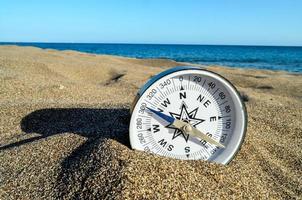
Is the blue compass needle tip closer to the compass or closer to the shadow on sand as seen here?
the compass

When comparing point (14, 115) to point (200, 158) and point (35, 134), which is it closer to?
point (35, 134)

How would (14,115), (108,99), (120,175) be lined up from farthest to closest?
1. (108,99)
2. (14,115)
3. (120,175)

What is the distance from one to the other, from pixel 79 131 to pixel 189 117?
101 centimetres

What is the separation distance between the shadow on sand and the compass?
213 millimetres

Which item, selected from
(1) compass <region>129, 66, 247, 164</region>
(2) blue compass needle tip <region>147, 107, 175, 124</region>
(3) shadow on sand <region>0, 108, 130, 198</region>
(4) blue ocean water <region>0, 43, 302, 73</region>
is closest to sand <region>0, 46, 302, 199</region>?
(3) shadow on sand <region>0, 108, 130, 198</region>

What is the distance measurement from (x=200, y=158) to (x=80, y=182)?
2.77 ft

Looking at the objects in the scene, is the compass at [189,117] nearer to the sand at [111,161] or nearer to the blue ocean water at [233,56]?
the sand at [111,161]

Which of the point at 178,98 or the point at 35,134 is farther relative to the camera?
the point at 35,134

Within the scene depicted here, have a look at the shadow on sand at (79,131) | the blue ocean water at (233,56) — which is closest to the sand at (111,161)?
the shadow on sand at (79,131)

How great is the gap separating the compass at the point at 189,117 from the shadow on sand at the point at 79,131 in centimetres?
21

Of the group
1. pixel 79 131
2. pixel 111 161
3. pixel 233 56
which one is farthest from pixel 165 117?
pixel 233 56

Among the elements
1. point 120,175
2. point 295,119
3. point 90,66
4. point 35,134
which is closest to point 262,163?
point 120,175

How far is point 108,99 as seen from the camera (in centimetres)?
477

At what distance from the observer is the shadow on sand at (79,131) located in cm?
211
